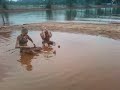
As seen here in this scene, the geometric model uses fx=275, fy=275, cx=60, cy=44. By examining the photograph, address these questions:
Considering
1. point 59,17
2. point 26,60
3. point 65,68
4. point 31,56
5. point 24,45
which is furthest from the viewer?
point 59,17

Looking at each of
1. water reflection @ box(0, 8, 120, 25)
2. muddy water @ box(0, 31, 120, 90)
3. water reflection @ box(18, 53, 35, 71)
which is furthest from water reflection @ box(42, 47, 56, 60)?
water reflection @ box(0, 8, 120, 25)

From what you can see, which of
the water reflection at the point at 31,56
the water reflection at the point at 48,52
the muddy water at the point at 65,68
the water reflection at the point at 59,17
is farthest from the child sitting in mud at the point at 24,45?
the water reflection at the point at 59,17

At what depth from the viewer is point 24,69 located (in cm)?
Answer: 1105

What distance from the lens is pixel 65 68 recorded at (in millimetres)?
11078

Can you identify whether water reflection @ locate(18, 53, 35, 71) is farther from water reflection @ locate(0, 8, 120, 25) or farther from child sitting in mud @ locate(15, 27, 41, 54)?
water reflection @ locate(0, 8, 120, 25)

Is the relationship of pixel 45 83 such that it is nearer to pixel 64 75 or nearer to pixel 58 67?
pixel 64 75

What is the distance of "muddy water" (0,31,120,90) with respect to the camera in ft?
30.1

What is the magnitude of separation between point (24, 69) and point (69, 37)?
850 centimetres

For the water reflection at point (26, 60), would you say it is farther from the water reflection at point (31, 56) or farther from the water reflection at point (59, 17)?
the water reflection at point (59, 17)

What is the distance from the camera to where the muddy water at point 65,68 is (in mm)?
9164

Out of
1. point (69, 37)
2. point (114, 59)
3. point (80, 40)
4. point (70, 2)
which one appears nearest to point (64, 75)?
point (114, 59)

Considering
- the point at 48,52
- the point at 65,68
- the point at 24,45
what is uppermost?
the point at 24,45

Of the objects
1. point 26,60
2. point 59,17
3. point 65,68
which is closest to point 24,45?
point 26,60

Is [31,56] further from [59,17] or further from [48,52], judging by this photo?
[59,17]
